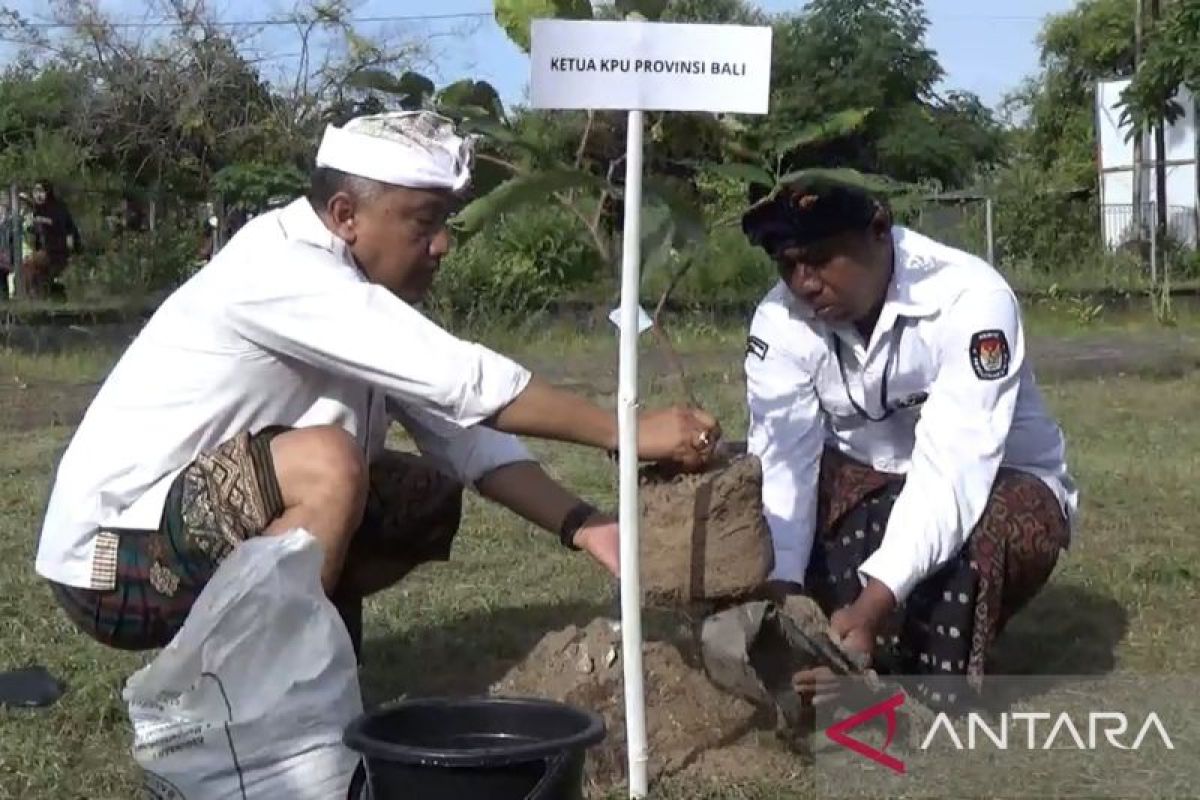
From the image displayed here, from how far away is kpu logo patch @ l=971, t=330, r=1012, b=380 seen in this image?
13.0 ft

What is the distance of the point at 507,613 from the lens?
5.11 metres

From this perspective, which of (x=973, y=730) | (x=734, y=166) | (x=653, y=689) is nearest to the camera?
(x=734, y=166)

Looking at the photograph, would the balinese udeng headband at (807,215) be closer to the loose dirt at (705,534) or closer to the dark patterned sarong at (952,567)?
the loose dirt at (705,534)

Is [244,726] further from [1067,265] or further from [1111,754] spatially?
[1067,265]

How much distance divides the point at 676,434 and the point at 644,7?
2.58 feet

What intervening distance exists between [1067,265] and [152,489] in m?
19.6

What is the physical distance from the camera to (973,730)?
13.0ft

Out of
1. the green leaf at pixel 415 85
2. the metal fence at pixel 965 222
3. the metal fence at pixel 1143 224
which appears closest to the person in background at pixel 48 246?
the metal fence at pixel 965 222

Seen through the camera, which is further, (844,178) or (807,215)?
(807,215)

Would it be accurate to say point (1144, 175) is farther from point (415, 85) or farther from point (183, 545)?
point (183, 545)

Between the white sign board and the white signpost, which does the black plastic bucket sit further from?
the white sign board

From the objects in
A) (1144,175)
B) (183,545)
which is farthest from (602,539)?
(1144,175)

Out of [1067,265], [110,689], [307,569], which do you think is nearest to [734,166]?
[307,569]

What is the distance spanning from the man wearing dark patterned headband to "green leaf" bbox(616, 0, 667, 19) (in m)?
0.55
